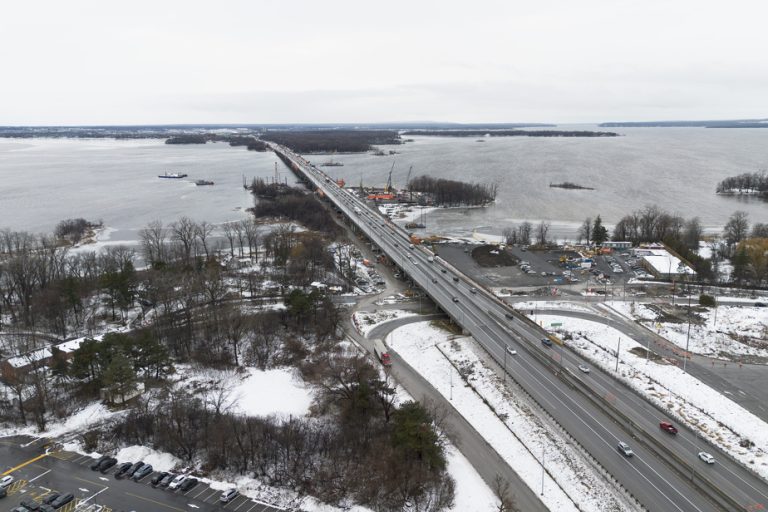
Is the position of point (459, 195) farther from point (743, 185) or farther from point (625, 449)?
point (625, 449)

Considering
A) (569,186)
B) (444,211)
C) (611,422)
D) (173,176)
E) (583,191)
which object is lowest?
(611,422)

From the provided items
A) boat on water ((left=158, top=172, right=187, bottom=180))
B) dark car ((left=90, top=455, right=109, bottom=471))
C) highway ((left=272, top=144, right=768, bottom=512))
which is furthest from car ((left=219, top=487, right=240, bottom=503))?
boat on water ((left=158, top=172, right=187, bottom=180))

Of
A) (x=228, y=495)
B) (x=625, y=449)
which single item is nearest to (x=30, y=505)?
(x=228, y=495)

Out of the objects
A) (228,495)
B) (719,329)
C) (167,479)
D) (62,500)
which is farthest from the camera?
(719,329)

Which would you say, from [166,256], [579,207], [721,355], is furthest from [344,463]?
[579,207]

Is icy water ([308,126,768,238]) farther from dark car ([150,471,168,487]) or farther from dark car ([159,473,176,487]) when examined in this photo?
dark car ([150,471,168,487])

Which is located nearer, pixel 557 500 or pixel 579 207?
pixel 557 500

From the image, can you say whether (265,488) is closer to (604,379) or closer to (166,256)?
(604,379)
